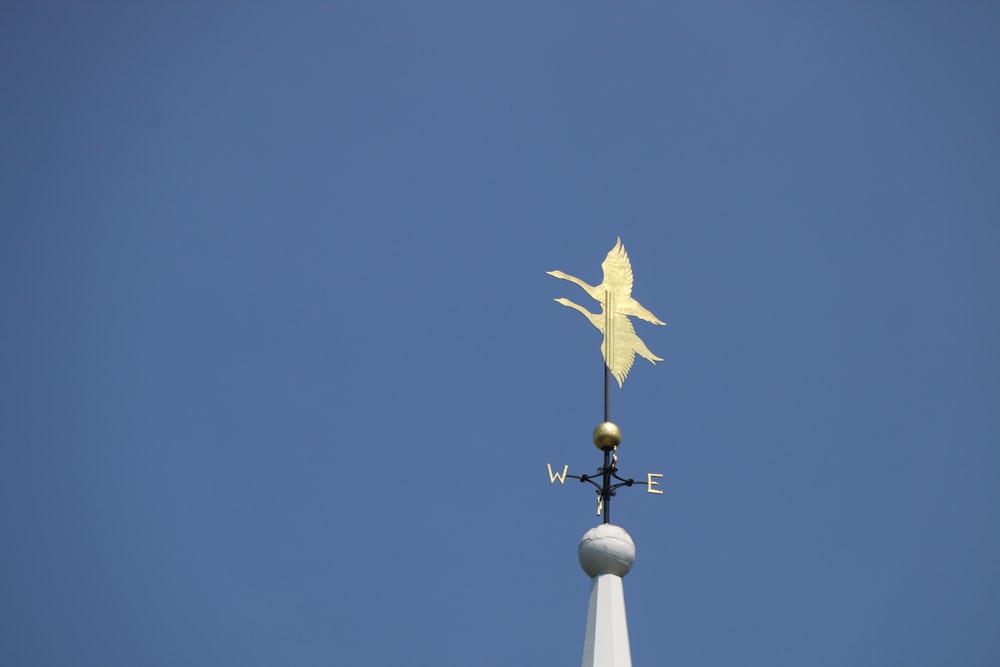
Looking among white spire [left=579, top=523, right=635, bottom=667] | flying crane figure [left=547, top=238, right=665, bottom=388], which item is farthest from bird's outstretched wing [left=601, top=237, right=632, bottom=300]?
white spire [left=579, top=523, right=635, bottom=667]

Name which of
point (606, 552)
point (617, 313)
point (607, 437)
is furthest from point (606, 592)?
point (617, 313)

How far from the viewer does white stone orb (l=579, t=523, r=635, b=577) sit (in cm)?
2092

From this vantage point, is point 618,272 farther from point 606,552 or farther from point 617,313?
point 606,552

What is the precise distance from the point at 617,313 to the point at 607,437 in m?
2.66

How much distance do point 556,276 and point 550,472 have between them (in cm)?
342

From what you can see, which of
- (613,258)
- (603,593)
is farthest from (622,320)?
(603,593)

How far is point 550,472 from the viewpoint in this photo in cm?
2188

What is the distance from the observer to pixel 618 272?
24047 mm

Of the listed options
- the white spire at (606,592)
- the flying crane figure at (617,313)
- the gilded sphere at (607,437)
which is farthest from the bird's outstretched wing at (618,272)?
the white spire at (606,592)

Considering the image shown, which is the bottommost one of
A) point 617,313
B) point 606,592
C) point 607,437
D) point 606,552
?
point 606,592

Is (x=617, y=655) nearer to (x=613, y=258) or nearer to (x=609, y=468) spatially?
(x=609, y=468)

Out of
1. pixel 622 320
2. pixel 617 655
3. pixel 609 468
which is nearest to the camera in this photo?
pixel 617 655

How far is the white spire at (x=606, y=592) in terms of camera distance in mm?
20094

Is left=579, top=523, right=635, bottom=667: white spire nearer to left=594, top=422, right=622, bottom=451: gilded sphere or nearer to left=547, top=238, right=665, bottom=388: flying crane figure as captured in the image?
left=594, top=422, right=622, bottom=451: gilded sphere
